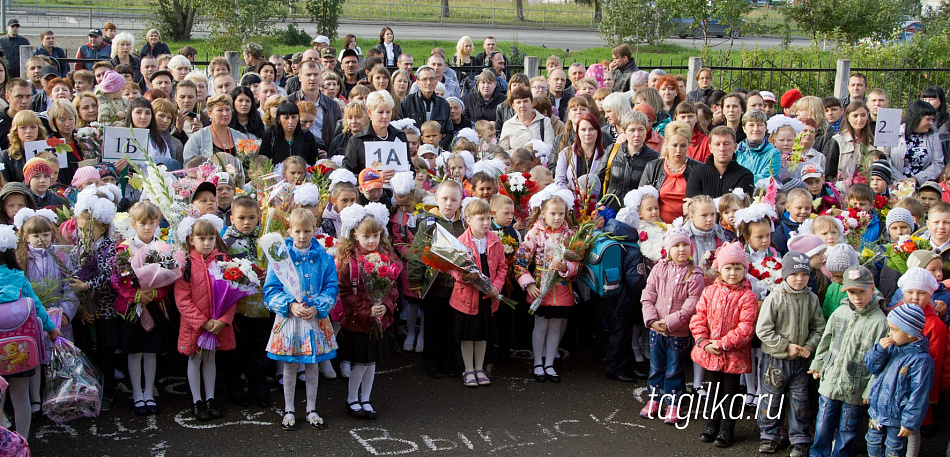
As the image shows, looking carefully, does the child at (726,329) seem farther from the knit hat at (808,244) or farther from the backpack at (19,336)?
the backpack at (19,336)

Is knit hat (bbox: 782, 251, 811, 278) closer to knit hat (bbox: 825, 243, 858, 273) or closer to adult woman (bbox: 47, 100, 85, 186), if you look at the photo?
knit hat (bbox: 825, 243, 858, 273)

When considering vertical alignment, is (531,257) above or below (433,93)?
below

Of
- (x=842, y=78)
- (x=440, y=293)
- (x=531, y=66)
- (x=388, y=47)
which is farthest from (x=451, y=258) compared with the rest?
(x=842, y=78)

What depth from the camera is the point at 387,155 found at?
8570 millimetres

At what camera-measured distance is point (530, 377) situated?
25.3ft

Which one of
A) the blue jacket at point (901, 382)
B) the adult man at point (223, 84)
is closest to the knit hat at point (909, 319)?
the blue jacket at point (901, 382)

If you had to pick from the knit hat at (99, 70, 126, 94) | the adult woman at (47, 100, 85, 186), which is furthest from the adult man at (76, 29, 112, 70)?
the adult woman at (47, 100, 85, 186)

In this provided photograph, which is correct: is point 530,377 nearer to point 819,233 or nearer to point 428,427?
point 428,427

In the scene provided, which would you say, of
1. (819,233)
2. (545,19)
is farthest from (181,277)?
(545,19)

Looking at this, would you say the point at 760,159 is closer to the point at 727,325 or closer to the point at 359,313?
the point at 727,325

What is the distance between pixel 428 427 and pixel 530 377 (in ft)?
4.42

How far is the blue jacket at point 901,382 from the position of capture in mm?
5715

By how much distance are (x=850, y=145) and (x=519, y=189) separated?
13.5ft

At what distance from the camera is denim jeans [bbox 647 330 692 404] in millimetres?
6855
